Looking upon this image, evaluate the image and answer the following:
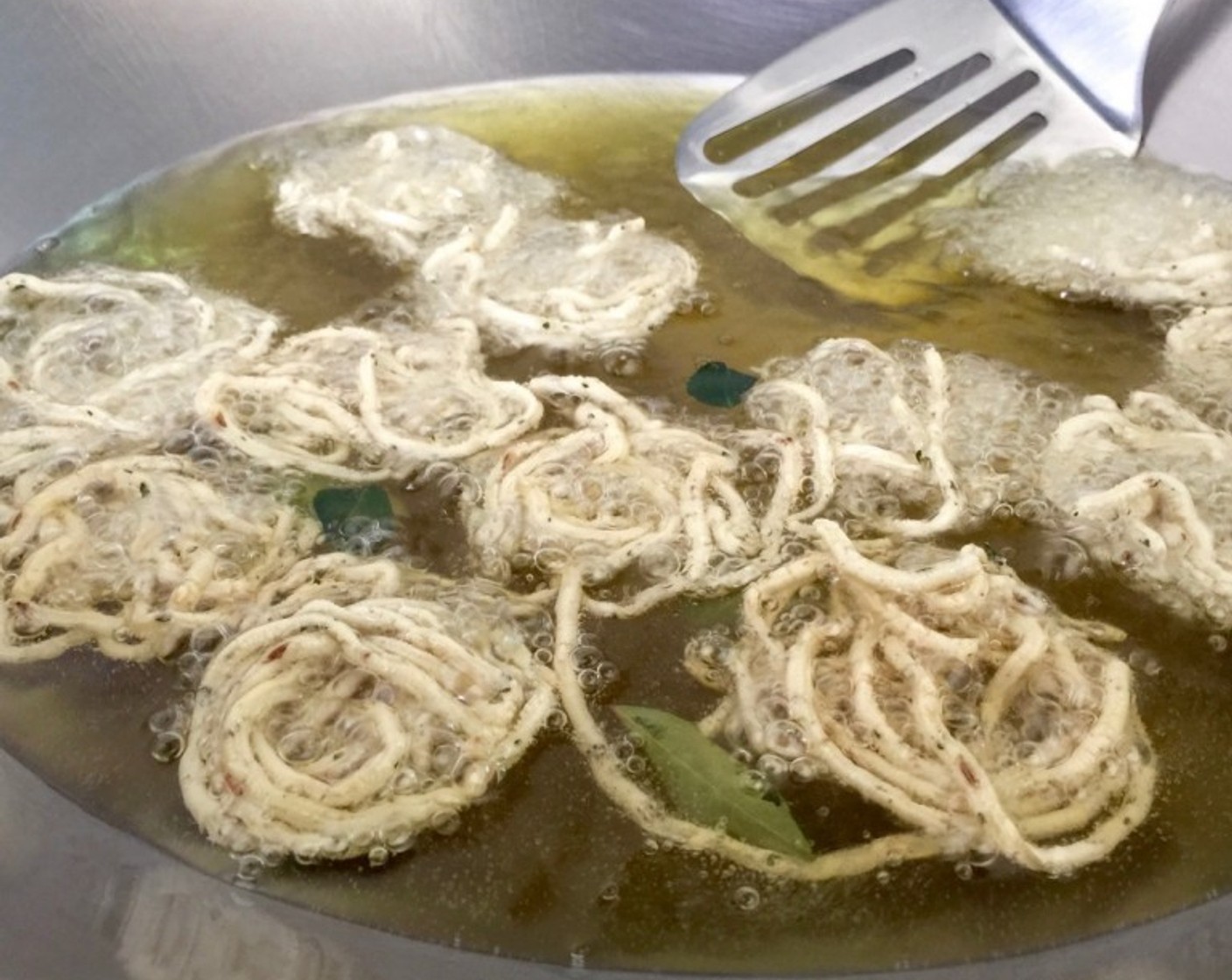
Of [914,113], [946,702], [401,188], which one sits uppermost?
[401,188]

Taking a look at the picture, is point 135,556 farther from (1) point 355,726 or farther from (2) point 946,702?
(2) point 946,702

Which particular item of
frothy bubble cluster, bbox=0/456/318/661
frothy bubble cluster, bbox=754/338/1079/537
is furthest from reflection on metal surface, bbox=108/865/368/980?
frothy bubble cluster, bbox=754/338/1079/537

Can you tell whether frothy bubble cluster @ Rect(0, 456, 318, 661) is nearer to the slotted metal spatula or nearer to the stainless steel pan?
the stainless steel pan

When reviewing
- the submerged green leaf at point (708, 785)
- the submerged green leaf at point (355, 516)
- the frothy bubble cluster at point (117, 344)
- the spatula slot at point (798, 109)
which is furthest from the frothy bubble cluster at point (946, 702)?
the spatula slot at point (798, 109)

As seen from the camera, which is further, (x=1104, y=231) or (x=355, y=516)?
(x=1104, y=231)

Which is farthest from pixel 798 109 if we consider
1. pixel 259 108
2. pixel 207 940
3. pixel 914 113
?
pixel 207 940

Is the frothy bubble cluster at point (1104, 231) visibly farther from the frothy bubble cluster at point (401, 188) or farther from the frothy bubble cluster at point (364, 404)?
the frothy bubble cluster at point (364, 404)
